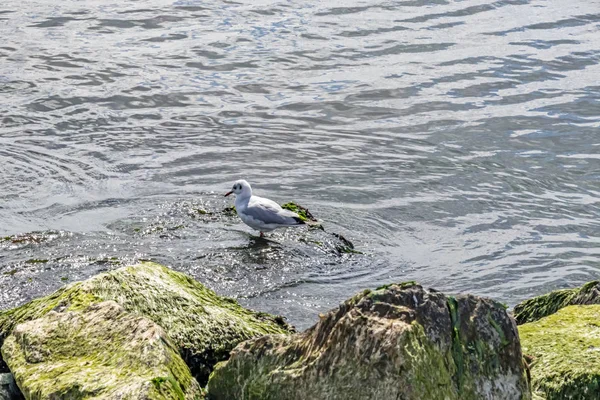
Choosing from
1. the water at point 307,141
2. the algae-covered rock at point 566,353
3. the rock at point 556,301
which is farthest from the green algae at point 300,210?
the algae-covered rock at point 566,353

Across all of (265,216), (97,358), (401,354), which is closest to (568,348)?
(401,354)

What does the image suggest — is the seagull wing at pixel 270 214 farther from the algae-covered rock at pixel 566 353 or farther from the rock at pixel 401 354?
the rock at pixel 401 354

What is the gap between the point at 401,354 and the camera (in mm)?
4305

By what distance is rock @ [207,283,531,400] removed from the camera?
14.2ft

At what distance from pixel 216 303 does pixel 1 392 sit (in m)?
1.79

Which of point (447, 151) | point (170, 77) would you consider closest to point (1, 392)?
point (447, 151)

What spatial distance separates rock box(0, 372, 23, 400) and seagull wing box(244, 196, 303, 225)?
5.20 meters

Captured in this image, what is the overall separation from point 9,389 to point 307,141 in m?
8.87

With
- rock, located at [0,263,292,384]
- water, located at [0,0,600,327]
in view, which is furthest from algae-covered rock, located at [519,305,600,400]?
water, located at [0,0,600,327]

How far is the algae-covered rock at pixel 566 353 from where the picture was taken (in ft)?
16.6

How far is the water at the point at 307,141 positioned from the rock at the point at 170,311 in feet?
7.32

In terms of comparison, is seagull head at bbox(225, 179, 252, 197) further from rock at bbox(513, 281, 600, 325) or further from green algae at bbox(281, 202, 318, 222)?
rock at bbox(513, 281, 600, 325)

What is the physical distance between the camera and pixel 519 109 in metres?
15.0

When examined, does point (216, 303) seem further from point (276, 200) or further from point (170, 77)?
point (170, 77)
